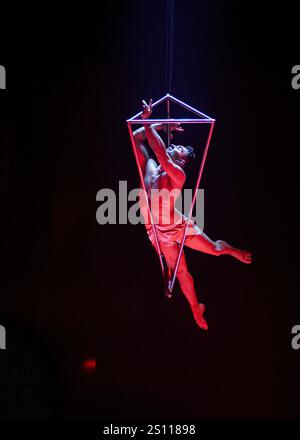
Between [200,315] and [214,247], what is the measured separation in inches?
15.4

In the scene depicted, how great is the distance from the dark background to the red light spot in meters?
0.03

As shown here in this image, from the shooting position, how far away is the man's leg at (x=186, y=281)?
2.48 m

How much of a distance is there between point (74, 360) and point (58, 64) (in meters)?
1.58

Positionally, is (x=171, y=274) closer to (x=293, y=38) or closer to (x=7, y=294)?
(x=7, y=294)

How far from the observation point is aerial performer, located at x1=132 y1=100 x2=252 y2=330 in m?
2.31

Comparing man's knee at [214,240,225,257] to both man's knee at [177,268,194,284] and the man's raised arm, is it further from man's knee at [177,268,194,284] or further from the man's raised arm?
the man's raised arm

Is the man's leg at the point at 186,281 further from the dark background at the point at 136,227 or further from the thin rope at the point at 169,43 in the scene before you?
the thin rope at the point at 169,43

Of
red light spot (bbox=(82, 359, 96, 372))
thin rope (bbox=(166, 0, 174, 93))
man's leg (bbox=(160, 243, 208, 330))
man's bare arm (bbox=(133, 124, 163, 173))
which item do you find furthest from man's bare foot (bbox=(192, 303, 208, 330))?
thin rope (bbox=(166, 0, 174, 93))

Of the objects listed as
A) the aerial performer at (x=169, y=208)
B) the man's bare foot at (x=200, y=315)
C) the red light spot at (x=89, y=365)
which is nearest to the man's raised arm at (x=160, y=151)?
the aerial performer at (x=169, y=208)

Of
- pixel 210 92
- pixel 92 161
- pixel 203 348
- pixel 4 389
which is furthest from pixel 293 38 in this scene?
pixel 4 389

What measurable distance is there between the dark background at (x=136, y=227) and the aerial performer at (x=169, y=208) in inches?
8.7

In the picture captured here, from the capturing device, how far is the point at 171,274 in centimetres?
248

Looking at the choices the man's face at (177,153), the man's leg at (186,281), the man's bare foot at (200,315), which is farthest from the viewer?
the man's bare foot at (200,315)
